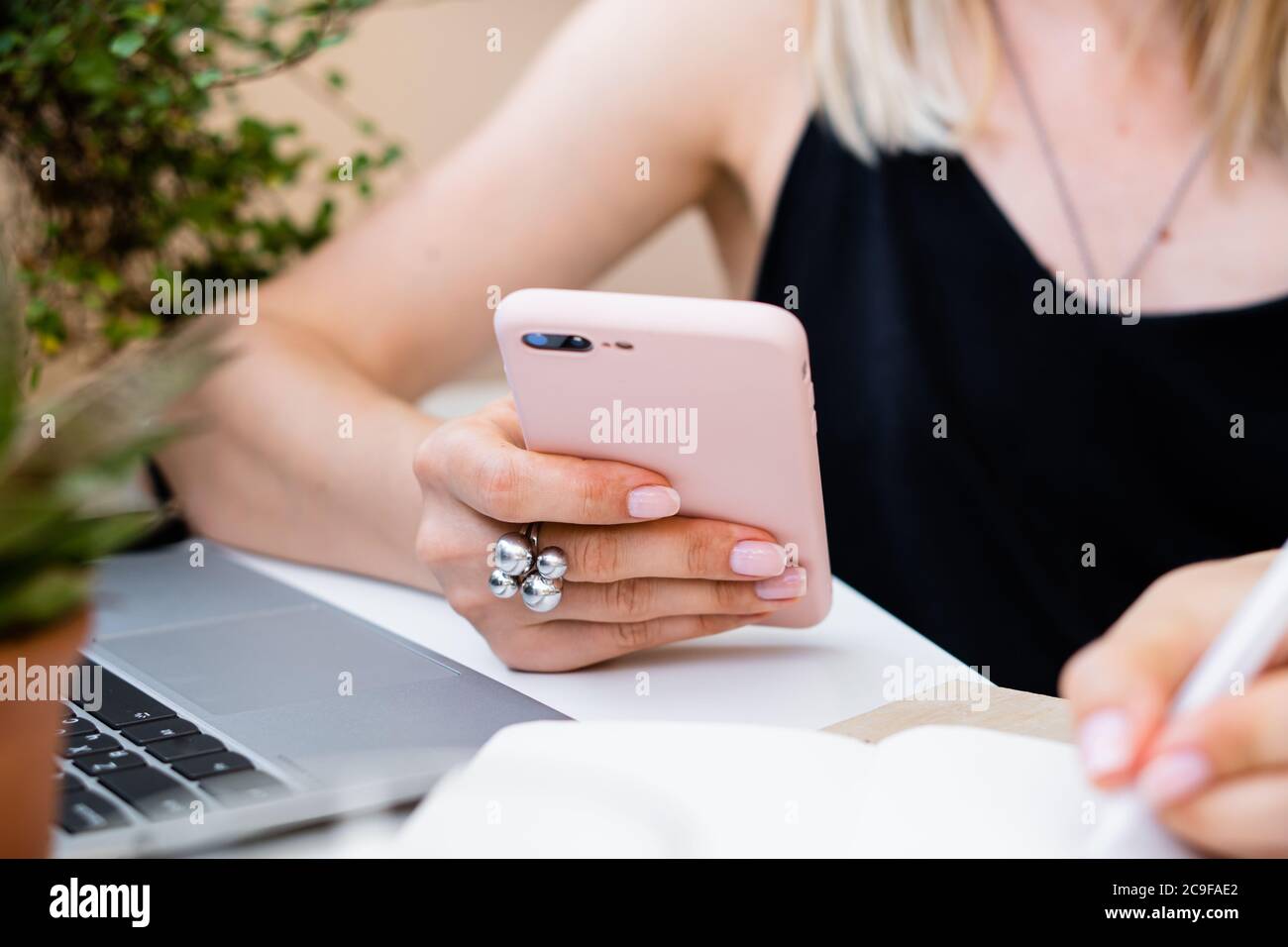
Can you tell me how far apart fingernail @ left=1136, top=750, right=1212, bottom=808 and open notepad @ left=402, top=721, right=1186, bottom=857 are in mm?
25

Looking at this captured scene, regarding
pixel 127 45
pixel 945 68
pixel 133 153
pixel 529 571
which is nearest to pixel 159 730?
pixel 529 571

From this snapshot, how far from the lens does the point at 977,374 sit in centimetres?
92

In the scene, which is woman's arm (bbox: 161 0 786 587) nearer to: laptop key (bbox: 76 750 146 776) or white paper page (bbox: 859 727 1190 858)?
laptop key (bbox: 76 750 146 776)

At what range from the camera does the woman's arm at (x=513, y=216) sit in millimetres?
861

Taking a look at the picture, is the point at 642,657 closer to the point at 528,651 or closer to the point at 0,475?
the point at 528,651

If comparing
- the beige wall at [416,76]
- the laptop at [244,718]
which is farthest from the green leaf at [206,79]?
the beige wall at [416,76]

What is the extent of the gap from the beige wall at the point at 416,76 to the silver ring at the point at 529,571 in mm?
749

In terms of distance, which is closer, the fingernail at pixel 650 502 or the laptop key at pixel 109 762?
the laptop key at pixel 109 762

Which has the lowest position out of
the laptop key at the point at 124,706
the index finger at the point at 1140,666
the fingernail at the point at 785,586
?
the laptop key at the point at 124,706

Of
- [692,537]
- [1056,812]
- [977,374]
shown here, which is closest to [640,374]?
[692,537]

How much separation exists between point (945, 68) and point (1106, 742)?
73 centimetres

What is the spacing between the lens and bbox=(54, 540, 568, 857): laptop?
0.41 meters

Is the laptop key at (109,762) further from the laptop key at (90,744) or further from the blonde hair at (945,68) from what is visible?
the blonde hair at (945,68)
